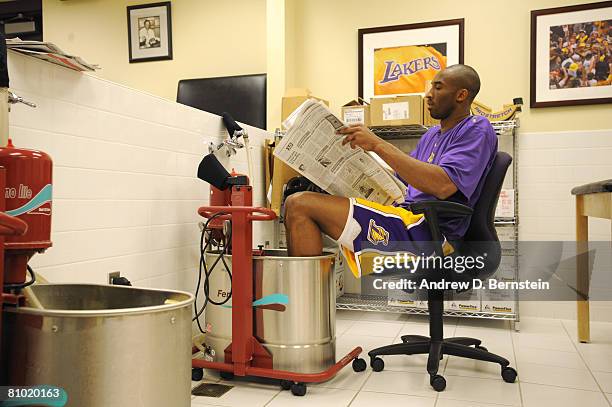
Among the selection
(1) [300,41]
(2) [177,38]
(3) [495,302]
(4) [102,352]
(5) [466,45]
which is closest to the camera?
(4) [102,352]

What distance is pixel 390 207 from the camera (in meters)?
2.16

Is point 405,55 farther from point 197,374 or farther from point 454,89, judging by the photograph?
point 197,374

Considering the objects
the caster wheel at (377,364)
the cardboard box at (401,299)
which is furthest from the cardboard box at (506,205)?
the caster wheel at (377,364)

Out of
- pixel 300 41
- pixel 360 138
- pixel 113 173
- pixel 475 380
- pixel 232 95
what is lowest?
pixel 475 380

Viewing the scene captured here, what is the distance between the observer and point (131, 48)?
4.45 m

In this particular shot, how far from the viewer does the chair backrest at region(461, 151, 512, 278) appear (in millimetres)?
2154

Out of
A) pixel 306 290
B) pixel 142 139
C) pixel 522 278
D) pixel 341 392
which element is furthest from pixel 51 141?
pixel 522 278

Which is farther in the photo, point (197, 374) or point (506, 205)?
point (506, 205)

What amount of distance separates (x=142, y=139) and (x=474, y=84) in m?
1.45

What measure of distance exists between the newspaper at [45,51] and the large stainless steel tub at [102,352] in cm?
84

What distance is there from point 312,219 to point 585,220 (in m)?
1.72

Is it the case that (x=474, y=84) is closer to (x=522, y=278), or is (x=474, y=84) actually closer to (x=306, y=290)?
(x=306, y=290)

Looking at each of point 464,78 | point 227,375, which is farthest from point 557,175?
point 227,375

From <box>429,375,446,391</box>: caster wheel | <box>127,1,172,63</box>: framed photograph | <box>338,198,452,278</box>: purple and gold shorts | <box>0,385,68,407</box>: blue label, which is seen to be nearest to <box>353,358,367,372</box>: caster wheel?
→ <box>429,375,446,391</box>: caster wheel
